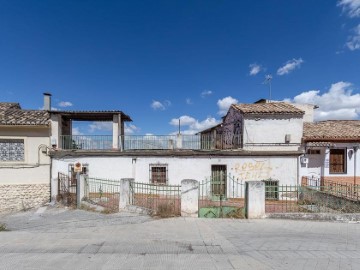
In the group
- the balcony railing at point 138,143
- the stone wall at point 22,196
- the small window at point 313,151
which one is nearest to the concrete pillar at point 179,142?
the balcony railing at point 138,143

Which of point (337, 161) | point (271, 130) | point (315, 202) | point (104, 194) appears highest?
point (271, 130)

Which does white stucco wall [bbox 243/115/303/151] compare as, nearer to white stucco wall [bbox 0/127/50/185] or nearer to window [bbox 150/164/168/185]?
window [bbox 150/164/168/185]

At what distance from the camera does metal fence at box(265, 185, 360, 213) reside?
994cm

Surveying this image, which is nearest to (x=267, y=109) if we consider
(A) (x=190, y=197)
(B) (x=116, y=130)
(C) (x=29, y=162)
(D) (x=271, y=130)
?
(D) (x=271, y=130)

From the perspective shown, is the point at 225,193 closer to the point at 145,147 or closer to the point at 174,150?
the point at 174,150

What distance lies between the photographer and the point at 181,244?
6.00 meters

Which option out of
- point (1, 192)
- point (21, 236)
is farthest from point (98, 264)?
point (1, 192)

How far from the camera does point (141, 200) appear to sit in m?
10.6

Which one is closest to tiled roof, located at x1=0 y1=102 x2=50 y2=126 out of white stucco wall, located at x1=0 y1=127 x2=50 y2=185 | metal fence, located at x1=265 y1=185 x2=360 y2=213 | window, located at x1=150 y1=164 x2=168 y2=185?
white stucco wall, located at x1=0 y1=127 x2=50 y2=185

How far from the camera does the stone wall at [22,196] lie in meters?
14.6

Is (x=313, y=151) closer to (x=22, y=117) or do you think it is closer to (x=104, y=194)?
(x=104, y=194)

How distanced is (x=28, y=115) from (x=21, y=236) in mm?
11244

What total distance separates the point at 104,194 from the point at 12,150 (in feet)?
21.8

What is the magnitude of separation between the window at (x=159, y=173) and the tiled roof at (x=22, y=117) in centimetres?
705
